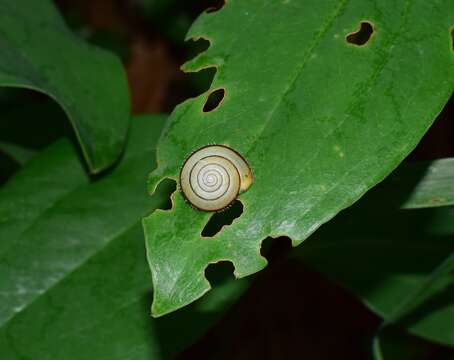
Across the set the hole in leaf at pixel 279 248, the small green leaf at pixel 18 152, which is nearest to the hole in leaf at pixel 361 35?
the hole in leaf at pixel 279 248

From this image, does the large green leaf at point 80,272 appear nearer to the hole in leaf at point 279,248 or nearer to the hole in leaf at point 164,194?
the hole in leaf at point 164,194

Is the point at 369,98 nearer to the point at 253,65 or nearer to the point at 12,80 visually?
the point at 253,65

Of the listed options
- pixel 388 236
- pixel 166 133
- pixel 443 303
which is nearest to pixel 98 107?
pixel 166 133

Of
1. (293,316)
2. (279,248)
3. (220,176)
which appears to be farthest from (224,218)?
(293,316)

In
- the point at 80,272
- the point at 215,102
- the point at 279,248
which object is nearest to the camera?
the point at 80,272

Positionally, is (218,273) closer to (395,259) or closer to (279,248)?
(279,248)

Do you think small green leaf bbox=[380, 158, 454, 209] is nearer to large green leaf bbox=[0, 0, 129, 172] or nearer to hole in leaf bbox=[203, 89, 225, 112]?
hole in leaf bbox=[203, 89, 225, 112]
